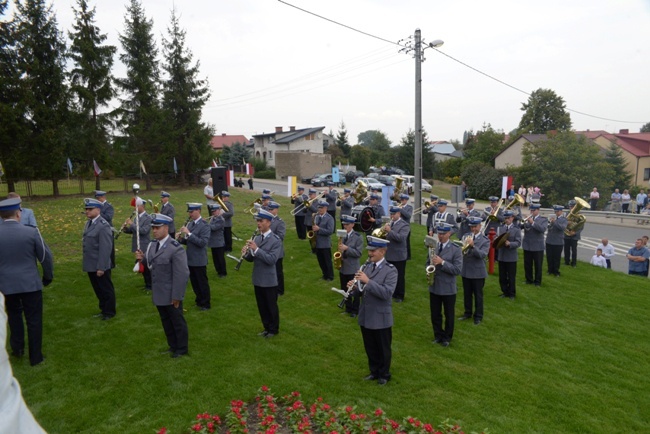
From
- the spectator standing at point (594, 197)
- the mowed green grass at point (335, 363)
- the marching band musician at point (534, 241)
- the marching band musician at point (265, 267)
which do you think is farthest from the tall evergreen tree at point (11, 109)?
the spectator standing at point (594, 197)

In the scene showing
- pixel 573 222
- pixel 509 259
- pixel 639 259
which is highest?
pixel 573 222

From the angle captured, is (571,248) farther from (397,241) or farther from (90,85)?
(90,85)

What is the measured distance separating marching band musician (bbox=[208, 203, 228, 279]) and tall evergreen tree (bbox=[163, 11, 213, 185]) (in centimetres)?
2489

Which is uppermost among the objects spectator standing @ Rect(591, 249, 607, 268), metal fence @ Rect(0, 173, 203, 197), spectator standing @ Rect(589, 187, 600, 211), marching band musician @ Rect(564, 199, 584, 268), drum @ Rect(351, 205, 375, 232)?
metal fence @ Rect(0, 173, 203, 197)

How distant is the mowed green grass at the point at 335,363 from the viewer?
608 centimetres

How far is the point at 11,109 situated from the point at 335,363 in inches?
1049

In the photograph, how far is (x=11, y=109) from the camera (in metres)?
24.9

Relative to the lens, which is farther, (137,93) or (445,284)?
(137,93)

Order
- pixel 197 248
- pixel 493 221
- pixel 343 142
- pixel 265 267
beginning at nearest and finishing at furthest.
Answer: pixel 265 267, pixel 197 248, pixel 493 221, pixel 343 142

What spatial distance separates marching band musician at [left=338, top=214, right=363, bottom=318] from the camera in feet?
30.3

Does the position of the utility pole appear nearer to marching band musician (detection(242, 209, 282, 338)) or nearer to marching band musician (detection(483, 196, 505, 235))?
marching band musician (detection(483, 196, 505, 235))

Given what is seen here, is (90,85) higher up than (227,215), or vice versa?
(90,85)

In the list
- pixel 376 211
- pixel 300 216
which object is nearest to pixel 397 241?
pixel 376 211

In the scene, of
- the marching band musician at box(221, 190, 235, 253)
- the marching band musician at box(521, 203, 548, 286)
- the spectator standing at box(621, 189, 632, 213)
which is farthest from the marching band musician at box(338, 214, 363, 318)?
the spectator standing at box(621, 189, 632, 213)
